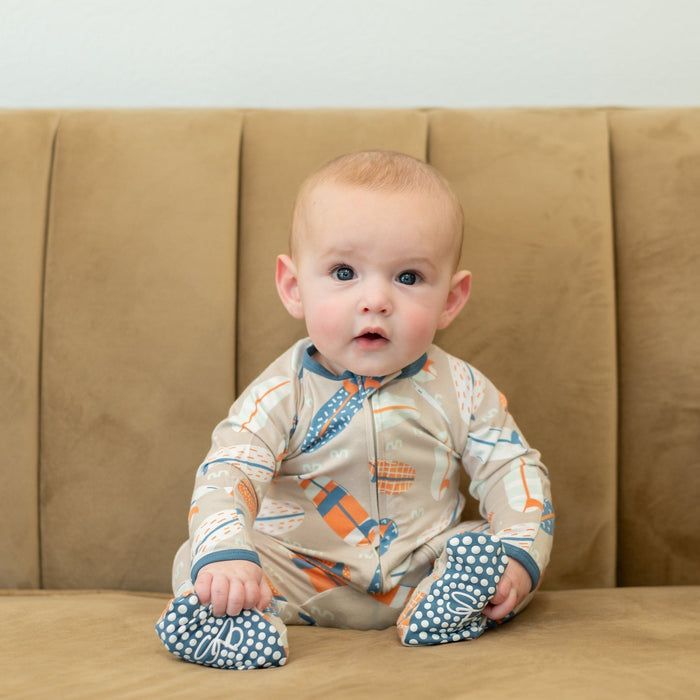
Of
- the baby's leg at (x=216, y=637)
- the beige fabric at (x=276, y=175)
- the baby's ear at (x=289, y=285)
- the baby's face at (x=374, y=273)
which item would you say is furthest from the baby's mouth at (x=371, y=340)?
the baby's leg at (x=216, y=637)

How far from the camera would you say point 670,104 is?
1.52 m

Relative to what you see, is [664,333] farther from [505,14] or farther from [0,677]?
[0,677]

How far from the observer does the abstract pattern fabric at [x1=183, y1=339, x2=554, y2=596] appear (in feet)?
3.42

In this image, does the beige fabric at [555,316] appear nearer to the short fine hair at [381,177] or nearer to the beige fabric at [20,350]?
the short fine hair at [381,177]

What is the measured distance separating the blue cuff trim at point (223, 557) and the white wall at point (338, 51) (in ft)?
2.92

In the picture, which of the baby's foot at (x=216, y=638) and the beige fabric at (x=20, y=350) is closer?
the baby's foot at (x=216, y=638)

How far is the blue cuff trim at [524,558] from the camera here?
3.19 ft

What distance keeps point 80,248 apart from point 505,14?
0.83 meters

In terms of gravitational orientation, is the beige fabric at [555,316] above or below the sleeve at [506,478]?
above

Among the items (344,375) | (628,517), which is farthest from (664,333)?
(344,375)

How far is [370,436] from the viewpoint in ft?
3.46

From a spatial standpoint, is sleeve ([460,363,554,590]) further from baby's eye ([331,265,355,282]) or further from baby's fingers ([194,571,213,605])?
baby's fingers ([194,571,213,605])

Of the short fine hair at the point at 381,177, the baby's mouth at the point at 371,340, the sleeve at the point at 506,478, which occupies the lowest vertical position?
the sleeve at the point at 506,478

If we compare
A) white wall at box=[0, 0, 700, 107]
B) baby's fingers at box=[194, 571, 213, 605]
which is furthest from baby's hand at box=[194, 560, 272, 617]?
white wall at box=[0, 0, 700, 107]
